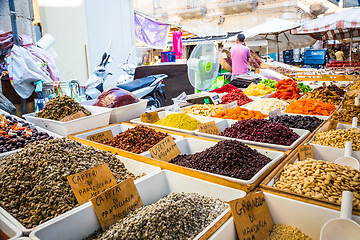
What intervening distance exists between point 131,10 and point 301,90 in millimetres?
5873

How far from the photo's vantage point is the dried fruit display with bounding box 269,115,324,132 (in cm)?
178

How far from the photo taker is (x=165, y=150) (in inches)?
55.2

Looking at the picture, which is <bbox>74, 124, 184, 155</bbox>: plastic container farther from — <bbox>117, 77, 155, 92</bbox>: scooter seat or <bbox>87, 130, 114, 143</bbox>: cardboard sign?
<bbox>117, 77, 155, 92</bbox>: scooter seat

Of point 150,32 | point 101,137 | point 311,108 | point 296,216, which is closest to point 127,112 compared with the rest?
point 101,137

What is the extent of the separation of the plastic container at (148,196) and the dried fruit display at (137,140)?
326mm

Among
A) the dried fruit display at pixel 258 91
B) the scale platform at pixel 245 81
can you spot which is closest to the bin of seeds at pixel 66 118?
the dried fruit display at pixel 258 91

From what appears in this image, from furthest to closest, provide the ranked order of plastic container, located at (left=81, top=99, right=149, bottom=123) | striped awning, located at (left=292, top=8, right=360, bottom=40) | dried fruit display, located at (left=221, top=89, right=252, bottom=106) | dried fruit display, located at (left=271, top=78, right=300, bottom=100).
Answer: striped awning, located at (left=292, top=8, right=360, bottom=40), dried fruit display, located at (left=271, top=78, right=300, bottom=100), dried fruit display, located at (left=221, top=89, right=252, bottom=106), plastic container, located at (left=81, top=99, right=149, bottom=123)

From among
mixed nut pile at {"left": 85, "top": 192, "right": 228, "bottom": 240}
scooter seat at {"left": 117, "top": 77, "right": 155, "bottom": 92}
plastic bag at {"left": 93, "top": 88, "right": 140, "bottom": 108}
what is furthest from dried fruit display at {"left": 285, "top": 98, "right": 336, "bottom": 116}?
scooter seat at {"left": 117, "top": 77, "right": 155, "bottom": 92}

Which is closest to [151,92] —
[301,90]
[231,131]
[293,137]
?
[301,90]

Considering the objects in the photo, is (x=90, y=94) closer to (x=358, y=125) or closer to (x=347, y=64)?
(x=358, y=125)

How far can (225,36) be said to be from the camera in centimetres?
942

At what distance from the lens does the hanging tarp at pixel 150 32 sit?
26.9ft

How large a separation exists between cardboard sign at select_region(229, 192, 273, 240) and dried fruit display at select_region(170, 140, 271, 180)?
0.16 meters

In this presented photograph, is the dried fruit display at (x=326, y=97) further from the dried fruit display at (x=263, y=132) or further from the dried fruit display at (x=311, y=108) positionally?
the dried fruit display at (x=263, y=132)
